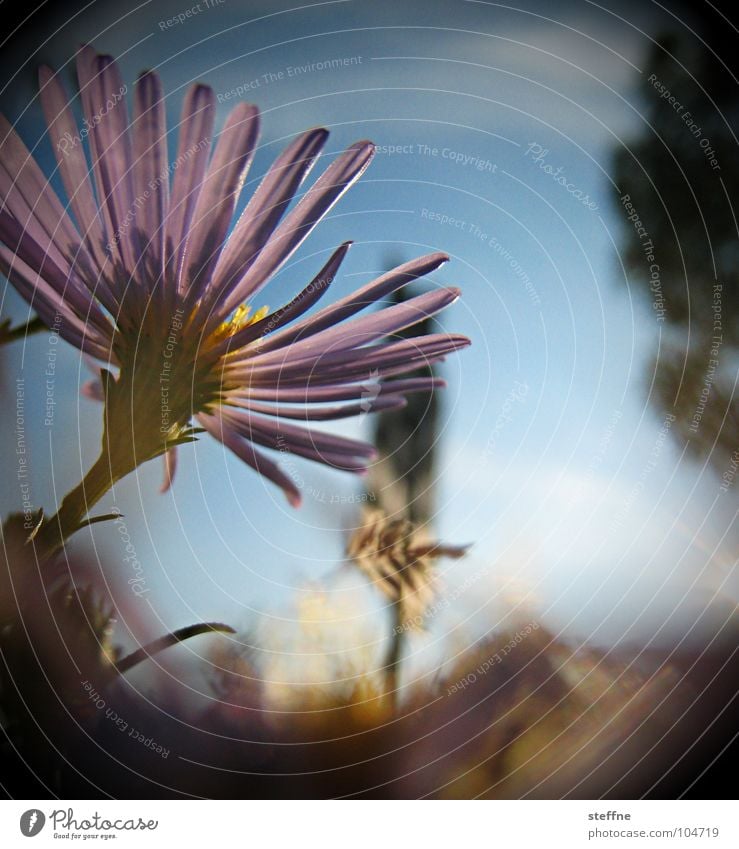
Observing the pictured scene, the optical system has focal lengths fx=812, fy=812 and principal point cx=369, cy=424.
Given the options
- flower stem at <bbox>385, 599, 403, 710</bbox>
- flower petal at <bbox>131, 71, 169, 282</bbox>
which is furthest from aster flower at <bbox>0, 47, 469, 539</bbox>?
flower stem at <bbox>385, 599, 403, 710</bbox>

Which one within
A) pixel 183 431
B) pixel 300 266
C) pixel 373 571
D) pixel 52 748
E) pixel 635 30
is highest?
pixel 635 30

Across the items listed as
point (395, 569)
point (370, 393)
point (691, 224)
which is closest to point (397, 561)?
point (395, 569)

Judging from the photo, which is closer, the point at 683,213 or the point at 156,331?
the point at 156,331

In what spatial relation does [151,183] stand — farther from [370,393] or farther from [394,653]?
[394,653]

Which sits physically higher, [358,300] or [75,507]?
[358,300]

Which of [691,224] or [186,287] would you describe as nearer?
[186,287]

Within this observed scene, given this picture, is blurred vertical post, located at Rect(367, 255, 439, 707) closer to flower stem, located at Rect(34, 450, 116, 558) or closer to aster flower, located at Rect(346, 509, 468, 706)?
aster flower, located at Rect(346, 509, 468, 706)

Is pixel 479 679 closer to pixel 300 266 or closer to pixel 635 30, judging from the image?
pixel 300 266

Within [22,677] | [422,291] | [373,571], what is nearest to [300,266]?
[422,291]
